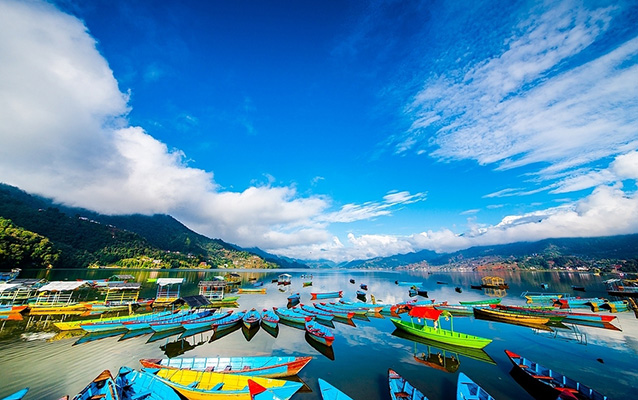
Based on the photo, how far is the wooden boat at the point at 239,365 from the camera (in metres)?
13.3

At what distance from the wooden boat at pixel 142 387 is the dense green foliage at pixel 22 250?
114 m

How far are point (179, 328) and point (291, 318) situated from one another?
11.7 m

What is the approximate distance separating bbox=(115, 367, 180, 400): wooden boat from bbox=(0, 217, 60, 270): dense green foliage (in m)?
A: 114

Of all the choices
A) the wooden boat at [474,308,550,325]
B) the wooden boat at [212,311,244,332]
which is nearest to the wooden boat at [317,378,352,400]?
the wooden boat at [212,311,244,332]

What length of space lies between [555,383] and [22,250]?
137 m

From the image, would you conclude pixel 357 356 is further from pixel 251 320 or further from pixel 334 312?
pixel 334 312

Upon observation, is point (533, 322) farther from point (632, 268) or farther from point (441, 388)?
point (632, 268)

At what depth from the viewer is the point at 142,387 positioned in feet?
36.2

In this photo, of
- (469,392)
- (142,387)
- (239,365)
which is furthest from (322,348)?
(142,387)

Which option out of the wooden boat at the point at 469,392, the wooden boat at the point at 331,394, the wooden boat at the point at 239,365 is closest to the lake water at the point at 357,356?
the wooden boat at the point at 239,365

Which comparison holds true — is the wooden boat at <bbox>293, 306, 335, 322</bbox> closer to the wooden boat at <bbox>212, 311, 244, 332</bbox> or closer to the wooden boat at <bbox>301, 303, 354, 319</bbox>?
the wooden boat at <bbox>301, 303, 354, 319</bbox>

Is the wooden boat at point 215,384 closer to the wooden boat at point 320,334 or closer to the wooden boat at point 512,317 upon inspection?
the wooden boat at point 320,334

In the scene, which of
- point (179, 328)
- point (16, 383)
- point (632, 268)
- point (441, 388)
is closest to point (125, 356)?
point (16, 383)

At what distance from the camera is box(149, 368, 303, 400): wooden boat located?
35.4ft
